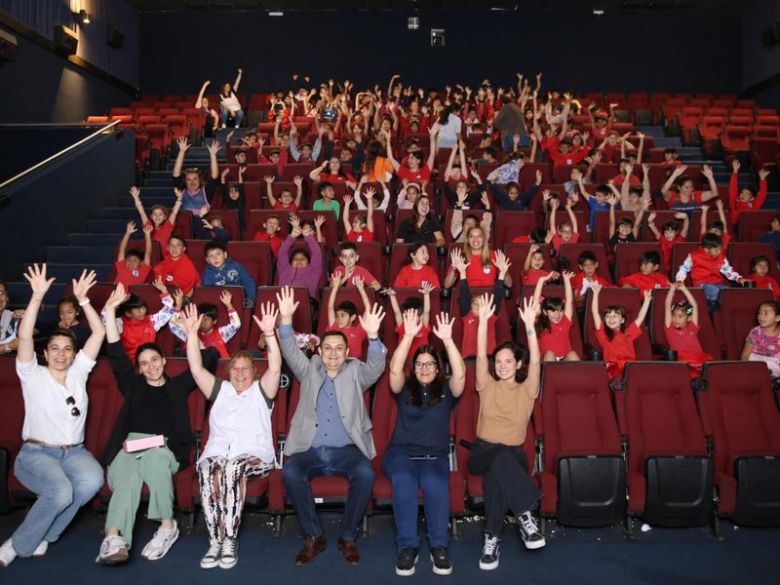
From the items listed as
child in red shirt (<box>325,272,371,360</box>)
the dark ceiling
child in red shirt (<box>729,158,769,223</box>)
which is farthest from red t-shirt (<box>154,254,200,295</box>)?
the dark ceiling

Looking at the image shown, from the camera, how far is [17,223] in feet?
20.0

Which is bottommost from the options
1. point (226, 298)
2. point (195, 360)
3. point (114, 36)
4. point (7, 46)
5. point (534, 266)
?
point (195, 360)

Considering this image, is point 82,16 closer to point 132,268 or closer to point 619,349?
point 132,268

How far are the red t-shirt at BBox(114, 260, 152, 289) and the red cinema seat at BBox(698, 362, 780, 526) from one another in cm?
358

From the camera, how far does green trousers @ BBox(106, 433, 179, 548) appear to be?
3361mm

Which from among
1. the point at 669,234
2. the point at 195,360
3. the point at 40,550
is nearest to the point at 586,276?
the point at 669,234

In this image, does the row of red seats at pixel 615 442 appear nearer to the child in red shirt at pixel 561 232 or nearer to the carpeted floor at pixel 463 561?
the carpeted floor at pixel 463 561

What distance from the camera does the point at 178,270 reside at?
5.40 meters

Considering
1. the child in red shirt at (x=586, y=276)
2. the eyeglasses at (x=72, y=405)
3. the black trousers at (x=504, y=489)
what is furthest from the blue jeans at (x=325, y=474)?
the child in red shirt at (x=586, y=276)

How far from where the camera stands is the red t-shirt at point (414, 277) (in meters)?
5.27

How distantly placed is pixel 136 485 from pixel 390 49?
12.2 m

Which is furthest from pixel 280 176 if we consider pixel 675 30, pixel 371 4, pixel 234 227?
Answer: pixel 675 30

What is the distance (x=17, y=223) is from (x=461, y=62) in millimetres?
9885

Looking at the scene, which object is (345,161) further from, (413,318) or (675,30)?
(675,30)
